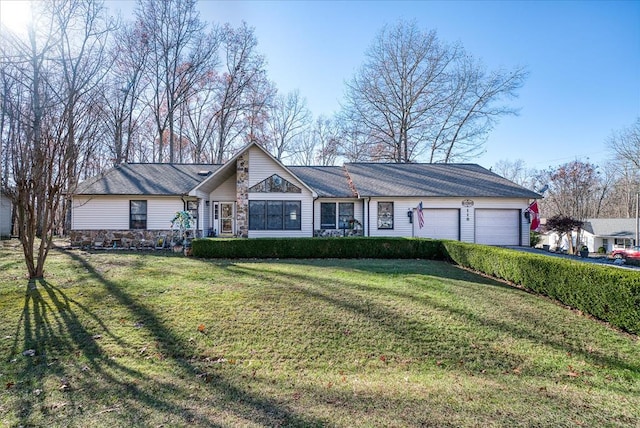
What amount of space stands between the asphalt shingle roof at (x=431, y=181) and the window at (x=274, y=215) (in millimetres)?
3445

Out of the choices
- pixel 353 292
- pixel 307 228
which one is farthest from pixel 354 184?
pixel 353 292

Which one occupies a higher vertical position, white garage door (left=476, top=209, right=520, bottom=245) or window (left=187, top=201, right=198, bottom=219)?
window (left=187, top=201, right=198, bottom=219)

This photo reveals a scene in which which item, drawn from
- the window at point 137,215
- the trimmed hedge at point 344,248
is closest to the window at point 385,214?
the trimmed hedge at point 344,248

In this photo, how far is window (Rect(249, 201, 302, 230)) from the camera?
53.4 feet

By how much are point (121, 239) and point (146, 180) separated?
11.0 ft

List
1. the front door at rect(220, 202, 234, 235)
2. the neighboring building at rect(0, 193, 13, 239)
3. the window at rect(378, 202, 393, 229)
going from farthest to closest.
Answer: the neighboring building at rect(0, 193, 13, 239)
the front door at rect(220, 202, 234, 235)
the window at rect(378, 202, 393, 229)

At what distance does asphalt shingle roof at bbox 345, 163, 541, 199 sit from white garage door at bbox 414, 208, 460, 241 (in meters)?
0.90

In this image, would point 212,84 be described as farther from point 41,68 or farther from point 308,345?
point 308,345

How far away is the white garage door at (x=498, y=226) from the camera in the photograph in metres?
17.2

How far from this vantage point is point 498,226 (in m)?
17.2

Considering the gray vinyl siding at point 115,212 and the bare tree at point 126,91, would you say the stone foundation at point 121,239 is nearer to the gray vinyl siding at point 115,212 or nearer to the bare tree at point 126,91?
the gray vinyl siding at point 115,212

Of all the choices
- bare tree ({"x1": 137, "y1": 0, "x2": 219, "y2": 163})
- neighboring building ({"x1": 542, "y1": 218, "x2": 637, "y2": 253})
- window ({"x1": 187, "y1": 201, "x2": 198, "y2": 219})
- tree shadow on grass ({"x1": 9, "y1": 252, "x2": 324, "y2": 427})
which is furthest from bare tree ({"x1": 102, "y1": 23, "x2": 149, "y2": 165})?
neighboring building ({"x1": 542, "y1": 218, "x2": 637, "y2": 253})

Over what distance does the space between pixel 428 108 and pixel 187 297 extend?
25.8m

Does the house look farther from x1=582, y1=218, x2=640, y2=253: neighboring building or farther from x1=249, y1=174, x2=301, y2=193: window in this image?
x1=582, y1=218, x2=640, y2=253: neighboring building
